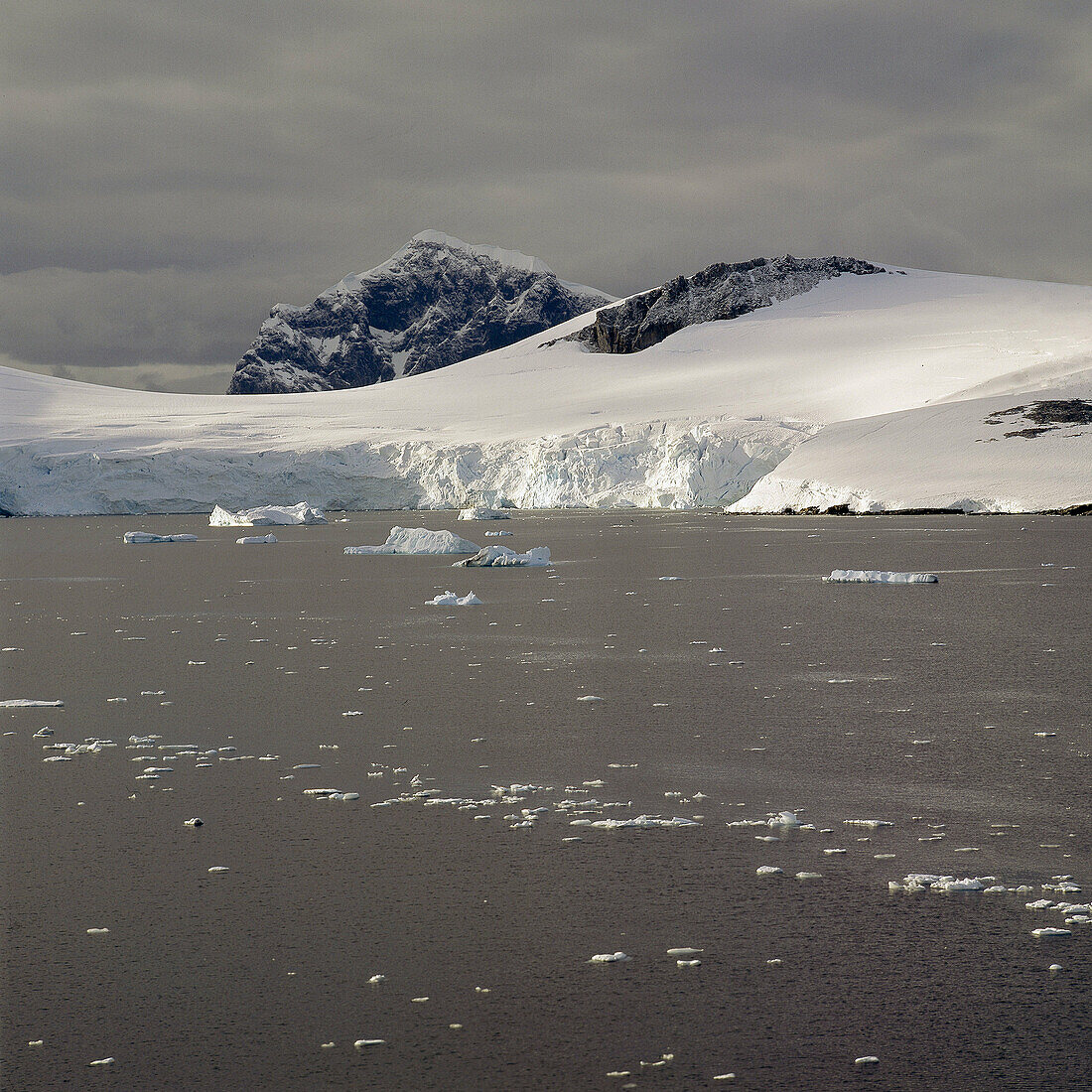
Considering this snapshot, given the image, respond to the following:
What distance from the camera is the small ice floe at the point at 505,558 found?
88.1 ft

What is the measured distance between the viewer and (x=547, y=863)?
21.0ft

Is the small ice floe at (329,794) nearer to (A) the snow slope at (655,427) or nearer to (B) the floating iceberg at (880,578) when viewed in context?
(B) the floating iceberg at (880,578)

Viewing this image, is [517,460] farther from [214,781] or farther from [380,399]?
[214,781]

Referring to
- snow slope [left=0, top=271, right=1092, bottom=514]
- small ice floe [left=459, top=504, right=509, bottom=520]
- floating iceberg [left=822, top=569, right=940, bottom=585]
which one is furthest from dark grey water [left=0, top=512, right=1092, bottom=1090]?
snow slope [left=0, top=271, right=1092, bottom=514]

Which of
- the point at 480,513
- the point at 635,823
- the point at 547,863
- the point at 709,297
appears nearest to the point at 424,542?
the point at 480,513

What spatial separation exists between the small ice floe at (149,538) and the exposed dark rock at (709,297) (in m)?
71.8

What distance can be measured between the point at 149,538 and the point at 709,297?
256 ft

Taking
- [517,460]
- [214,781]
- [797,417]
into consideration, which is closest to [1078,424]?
[797,417]

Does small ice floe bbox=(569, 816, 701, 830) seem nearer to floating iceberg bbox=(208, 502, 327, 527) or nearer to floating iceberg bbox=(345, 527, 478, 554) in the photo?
floating iceberg bbox=(345, 527, 478, 554)

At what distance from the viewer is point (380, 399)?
10112 cm

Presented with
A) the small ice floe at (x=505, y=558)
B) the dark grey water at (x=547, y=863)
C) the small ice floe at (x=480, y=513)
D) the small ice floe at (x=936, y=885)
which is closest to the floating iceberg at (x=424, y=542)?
the small ice floe at (x=505, y=558)

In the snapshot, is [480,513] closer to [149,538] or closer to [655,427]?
[149,538]

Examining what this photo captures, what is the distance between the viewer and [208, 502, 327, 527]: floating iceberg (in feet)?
179

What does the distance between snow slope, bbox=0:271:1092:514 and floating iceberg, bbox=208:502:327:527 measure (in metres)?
14.3
